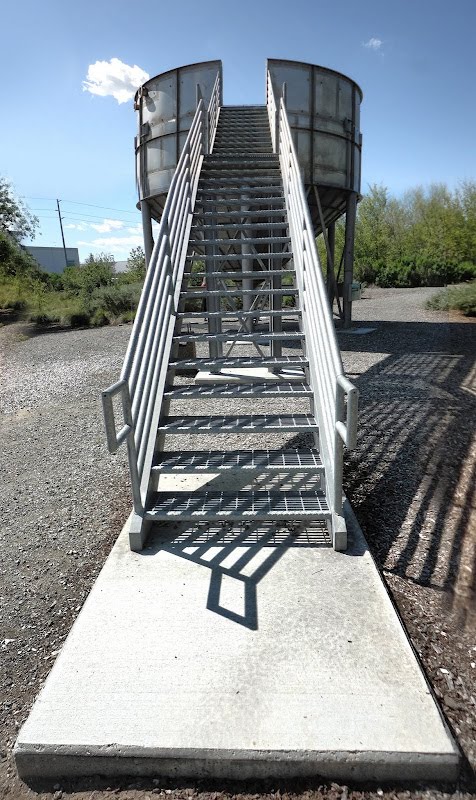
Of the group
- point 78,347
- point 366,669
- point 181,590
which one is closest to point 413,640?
point 366,669

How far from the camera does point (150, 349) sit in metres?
3.73

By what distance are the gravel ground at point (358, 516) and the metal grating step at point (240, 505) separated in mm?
507

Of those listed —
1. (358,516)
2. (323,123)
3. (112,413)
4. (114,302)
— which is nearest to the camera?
(112,413)

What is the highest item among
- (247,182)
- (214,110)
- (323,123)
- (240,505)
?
(323,123)

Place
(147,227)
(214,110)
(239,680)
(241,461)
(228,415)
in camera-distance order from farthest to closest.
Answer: (147,227) < (214,110) < (228,415) < (241,461) < (239,680)

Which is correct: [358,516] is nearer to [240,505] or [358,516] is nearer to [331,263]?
[240,505]

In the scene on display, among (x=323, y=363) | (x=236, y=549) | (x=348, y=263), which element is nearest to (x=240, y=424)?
(x=323, y=363)

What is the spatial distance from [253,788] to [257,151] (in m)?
7.65

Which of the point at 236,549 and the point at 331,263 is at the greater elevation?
the point at 331,263

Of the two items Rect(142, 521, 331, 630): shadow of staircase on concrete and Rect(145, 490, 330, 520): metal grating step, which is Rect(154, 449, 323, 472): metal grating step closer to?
Rect(145, 490, 330, 520): metal grating step

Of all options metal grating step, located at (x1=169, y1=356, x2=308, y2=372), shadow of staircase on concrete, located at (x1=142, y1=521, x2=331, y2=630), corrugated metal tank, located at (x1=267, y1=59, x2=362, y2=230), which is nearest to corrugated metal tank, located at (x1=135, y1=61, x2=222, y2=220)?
corrugated metal tank, located at (x1=267, y1=59, x2=362, y2=230)

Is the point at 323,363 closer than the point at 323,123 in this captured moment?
Yes

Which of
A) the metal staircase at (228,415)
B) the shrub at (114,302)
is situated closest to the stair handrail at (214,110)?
the metal staircase at (228,415)

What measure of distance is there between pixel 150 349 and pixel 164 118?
8.49 metres
